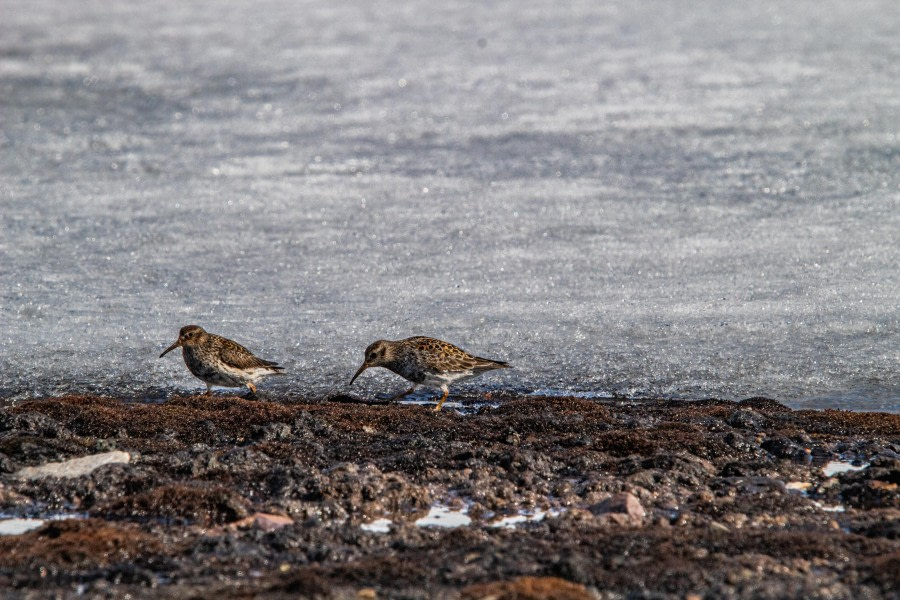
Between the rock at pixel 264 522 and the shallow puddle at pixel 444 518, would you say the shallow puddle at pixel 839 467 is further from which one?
the rock at pixel 264 522

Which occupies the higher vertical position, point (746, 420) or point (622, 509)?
point (746, 420)

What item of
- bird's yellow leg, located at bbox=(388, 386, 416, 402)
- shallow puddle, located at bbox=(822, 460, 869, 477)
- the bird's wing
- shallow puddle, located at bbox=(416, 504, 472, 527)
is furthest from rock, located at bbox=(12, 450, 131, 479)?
shallow puddle, located at bbox=(822, 460, 869, 477)

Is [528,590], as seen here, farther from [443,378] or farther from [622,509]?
[443,378]

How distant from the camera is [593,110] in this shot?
17703 millimetres

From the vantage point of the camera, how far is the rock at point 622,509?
5.74m

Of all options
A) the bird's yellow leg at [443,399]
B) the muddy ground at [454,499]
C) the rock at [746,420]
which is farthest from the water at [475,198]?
the muddy ground at [454,499]

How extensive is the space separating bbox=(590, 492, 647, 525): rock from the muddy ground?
0.01 meters

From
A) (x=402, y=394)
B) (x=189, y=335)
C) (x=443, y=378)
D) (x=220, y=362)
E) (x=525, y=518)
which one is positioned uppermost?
(x=189, y=335)

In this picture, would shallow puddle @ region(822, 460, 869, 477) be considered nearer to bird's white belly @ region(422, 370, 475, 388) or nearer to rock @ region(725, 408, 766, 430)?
rock @ region(725, 408, 766, 430)

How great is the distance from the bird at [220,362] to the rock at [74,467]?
1.91m

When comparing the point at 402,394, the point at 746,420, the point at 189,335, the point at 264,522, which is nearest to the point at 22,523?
the point at 264,522

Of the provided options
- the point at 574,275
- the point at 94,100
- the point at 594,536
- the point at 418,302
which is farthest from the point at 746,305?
the point at 94,100

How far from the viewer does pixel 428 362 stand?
8.39 metres

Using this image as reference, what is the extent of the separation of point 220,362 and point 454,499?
2.95 meters
